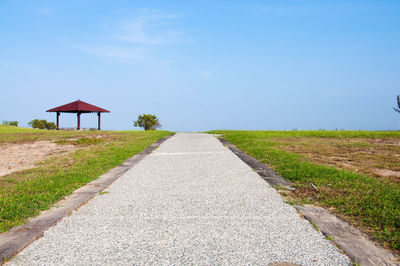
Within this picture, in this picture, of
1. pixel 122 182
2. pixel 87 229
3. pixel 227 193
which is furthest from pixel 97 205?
pixel 227 193

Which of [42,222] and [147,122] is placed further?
[147,122]

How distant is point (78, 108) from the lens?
3269 centimetres

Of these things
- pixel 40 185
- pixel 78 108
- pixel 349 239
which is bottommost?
pixel 349 239

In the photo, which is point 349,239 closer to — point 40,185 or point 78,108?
point 40,185

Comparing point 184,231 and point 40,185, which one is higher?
point 40,185

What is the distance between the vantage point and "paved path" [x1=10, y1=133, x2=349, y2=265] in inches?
108

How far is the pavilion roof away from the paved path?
29905 mm

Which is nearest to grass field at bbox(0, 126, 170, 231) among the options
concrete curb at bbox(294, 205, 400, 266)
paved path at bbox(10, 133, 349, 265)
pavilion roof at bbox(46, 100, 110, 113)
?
paved path at bbox(10, 133, 349, 265)

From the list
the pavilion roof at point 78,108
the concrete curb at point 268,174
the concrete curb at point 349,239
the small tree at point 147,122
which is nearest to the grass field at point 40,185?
the concrete curb at point 349,239

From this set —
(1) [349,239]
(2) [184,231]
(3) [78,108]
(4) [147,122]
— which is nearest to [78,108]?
(3) [78,108]

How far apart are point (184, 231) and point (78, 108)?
32.3 meters

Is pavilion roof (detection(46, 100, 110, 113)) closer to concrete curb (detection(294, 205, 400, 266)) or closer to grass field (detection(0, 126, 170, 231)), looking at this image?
grass field (detection(0, 126, 170, 231))

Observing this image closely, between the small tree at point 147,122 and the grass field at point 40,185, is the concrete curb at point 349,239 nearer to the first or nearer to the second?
the grass field at point 40,185

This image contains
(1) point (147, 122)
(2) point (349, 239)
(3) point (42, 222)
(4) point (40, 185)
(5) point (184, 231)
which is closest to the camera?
(2) point (349, 239)
